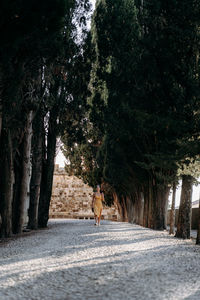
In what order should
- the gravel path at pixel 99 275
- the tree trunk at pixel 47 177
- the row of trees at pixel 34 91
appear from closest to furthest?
the gravel path at pixel 99 275
the row of trees at pixel 34 91
the tree trunk at pixel 47 177

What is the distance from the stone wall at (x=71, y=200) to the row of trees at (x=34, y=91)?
28.3m

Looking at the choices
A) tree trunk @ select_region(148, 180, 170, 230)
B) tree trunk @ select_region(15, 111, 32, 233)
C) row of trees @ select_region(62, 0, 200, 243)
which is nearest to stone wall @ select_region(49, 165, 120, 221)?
row of trees @ select_region(62, 0, 200, 243)

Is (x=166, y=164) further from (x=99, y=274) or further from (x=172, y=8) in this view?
(x=99, y=274)

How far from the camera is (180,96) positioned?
13578 mm

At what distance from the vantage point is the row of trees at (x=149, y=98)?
1364 centimetres

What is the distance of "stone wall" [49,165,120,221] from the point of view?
47.6 m

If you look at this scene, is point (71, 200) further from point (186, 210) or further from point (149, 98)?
point (186, 210)

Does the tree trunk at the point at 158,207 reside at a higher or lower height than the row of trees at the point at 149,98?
lower

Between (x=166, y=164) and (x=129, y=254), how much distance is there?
6463 mm

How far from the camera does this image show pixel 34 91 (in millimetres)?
14656

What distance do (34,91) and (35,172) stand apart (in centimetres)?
467

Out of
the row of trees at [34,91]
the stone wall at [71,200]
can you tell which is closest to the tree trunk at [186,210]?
the row of trees at [34,91]

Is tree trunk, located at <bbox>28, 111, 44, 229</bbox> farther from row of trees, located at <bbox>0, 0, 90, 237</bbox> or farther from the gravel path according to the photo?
the gravel path

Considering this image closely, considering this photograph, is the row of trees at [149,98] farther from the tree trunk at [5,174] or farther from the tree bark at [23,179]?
the tree trunk at [5,174]
